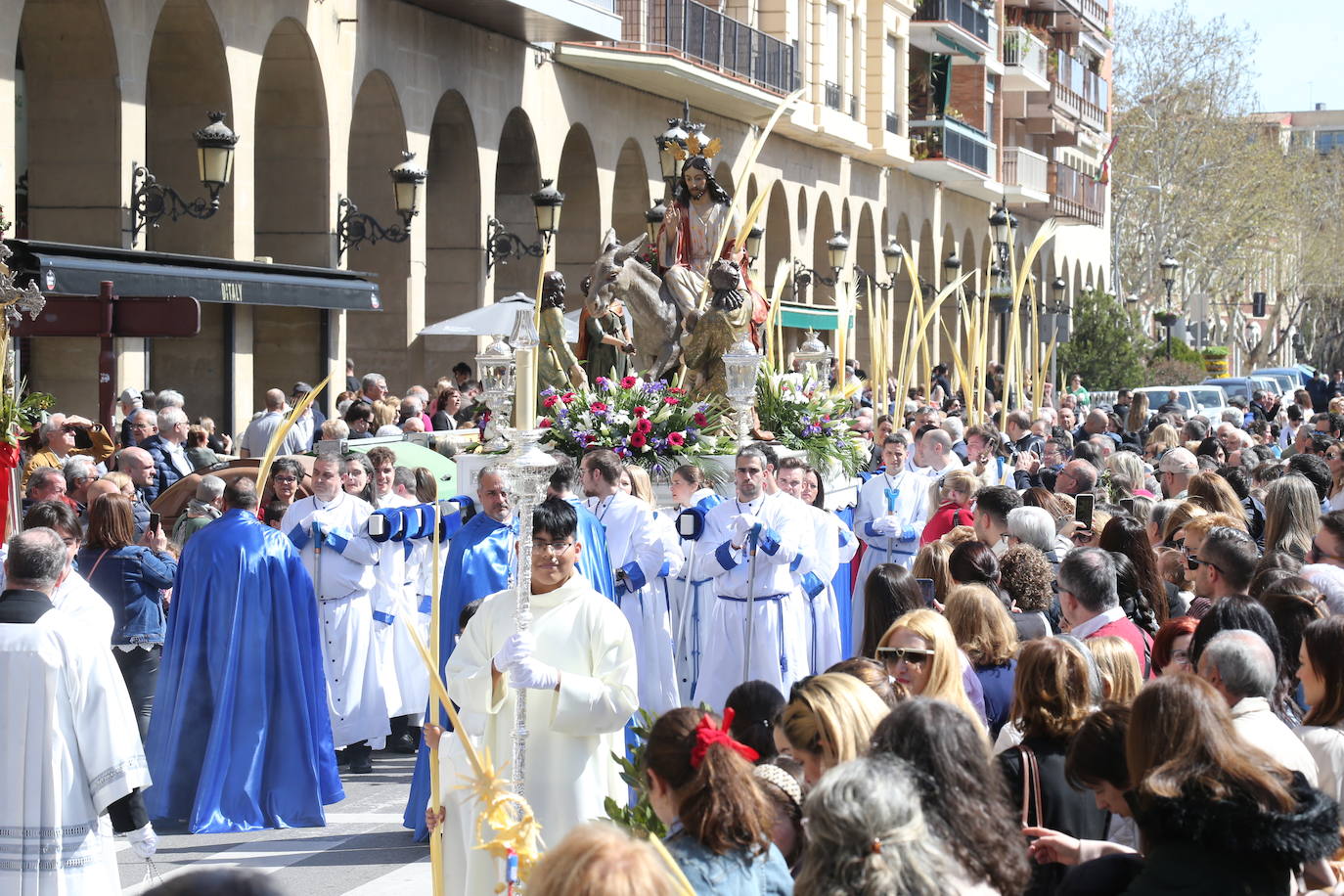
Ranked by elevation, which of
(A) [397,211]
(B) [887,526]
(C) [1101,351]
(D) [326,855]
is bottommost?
(D) [326,855]

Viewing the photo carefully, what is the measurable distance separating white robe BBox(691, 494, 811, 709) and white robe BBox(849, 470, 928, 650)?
6.66 ft

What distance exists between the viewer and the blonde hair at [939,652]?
18.4 feet

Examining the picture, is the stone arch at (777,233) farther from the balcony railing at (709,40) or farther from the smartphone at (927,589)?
the smartphone at (927,589)

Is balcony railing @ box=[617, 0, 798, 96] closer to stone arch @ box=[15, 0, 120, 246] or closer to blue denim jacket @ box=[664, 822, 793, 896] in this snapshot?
stone arch @ box=[15, 0, 120, 246]

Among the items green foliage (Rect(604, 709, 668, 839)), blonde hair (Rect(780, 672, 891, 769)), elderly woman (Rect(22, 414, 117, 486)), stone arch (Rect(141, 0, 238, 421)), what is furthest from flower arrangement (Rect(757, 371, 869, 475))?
blonde hair (Rect(780, 672, 891, 769))

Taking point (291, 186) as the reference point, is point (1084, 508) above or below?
below

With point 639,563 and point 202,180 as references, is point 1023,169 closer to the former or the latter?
point 202,180

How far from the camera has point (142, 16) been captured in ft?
57.4

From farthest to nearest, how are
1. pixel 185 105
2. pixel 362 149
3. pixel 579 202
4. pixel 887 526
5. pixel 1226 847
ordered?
pixel 579 202, pixel 362 149, pixel 185 105, pixel 887 526, pixel 1226 847

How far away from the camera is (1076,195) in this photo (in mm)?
55594

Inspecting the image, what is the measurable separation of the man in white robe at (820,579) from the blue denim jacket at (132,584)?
3.36m

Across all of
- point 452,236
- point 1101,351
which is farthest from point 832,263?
point 1101,351

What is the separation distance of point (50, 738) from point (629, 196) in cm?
2423

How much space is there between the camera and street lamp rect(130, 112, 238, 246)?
52.3 ft
